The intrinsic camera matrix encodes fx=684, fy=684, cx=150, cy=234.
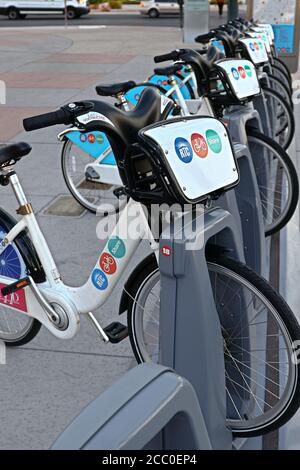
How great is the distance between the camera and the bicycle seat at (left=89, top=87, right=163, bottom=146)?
2779 mm

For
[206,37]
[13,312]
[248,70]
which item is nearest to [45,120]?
[13,312]

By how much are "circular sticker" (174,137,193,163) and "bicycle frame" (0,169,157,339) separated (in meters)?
0.59

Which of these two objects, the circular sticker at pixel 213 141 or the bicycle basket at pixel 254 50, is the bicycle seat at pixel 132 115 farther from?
the bicycle basket at pixel 254 50

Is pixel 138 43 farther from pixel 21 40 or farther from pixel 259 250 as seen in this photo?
pixel 259 250

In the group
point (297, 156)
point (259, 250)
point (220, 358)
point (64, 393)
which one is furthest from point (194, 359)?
point (297, 156)

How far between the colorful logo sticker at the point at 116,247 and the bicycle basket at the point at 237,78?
188 centimetres

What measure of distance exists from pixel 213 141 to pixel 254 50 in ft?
12.8

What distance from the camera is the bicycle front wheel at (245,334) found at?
2670 millimetres

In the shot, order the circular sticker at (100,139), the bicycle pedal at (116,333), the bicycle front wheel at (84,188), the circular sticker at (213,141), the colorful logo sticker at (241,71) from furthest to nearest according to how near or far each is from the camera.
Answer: the bicycle front wheel at (84,188), the circular sticker at (100,139), the colorful logo sticker at (241,71), the bicycle pedal at (116,333), the circular sticker at (213,141)

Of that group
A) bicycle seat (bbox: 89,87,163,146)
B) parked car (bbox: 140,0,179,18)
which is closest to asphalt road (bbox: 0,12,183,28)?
parked car (bbox: 140,0,179,18)

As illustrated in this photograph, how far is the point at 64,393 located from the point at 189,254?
4.11 feet

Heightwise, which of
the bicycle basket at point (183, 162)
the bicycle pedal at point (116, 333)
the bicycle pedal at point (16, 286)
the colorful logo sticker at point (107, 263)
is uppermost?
the bicycle basket at point (183, 162)

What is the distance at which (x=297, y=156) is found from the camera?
6.97m

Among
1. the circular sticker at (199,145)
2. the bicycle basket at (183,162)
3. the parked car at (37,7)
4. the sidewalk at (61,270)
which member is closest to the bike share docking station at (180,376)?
the bicycle basket at (183,162)
